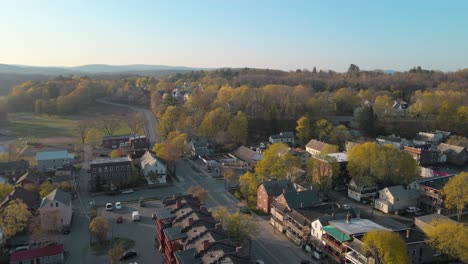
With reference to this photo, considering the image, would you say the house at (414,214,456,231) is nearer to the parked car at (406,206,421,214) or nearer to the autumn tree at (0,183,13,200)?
the parked car at (406,206,421,214)

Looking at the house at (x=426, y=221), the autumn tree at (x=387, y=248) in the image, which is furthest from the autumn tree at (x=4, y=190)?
the house at (x=426, y=221)

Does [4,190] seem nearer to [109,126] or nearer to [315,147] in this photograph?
[109,126]

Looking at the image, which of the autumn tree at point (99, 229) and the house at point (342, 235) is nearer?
the house at point (342, 235)

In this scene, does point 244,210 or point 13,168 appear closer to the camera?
point 244,210

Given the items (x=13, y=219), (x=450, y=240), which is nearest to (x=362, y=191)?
(x=450, y=240)

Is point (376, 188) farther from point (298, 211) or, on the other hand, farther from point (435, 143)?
point (435, 143)

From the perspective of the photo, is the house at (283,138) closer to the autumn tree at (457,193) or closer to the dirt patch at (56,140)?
the autumn tree at (457,193)
